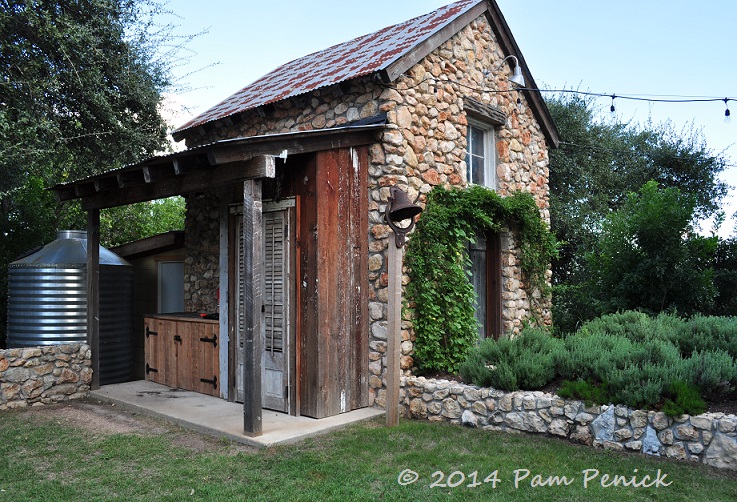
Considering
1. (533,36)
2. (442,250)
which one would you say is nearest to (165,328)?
(442,250)

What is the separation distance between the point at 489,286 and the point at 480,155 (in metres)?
1.97

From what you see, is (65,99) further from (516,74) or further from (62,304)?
(516,74)

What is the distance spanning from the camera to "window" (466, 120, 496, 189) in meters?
8.69

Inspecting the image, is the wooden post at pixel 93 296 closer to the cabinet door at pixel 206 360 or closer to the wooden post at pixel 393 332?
the cabinet door at pixel 206 360

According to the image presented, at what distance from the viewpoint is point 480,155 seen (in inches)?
352

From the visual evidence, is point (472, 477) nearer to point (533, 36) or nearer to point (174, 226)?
point (533, 36)

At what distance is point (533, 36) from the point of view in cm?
1104

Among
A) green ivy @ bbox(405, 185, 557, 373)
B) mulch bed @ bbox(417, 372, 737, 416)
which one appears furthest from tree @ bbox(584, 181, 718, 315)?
mulch bed @ bbox(417, 372, 737, 416)

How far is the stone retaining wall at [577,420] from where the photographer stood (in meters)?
4.81

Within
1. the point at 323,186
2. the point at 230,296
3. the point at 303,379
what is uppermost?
the point at 323,186

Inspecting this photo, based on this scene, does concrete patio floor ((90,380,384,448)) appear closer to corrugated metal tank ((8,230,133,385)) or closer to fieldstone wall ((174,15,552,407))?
corrugated metal tank ((8,230,133,385))

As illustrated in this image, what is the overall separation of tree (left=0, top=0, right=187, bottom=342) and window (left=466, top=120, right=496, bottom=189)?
567 cm

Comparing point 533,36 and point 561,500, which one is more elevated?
point 533,36

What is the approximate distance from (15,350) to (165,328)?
1825mm
